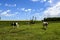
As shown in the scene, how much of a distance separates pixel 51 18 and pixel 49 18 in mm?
1920

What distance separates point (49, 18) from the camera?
14462cm

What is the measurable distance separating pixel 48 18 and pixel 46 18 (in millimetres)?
3132

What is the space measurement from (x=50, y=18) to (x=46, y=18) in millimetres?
4218

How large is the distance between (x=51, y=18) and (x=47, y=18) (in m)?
3.68

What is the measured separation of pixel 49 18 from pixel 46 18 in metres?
3.14

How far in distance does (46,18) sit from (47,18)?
172 cm

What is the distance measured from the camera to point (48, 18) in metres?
146

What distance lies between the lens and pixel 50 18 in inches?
5714

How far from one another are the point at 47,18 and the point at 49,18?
1787 mm

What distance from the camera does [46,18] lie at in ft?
470

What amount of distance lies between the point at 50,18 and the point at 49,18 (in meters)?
1.08

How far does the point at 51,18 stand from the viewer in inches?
5714
